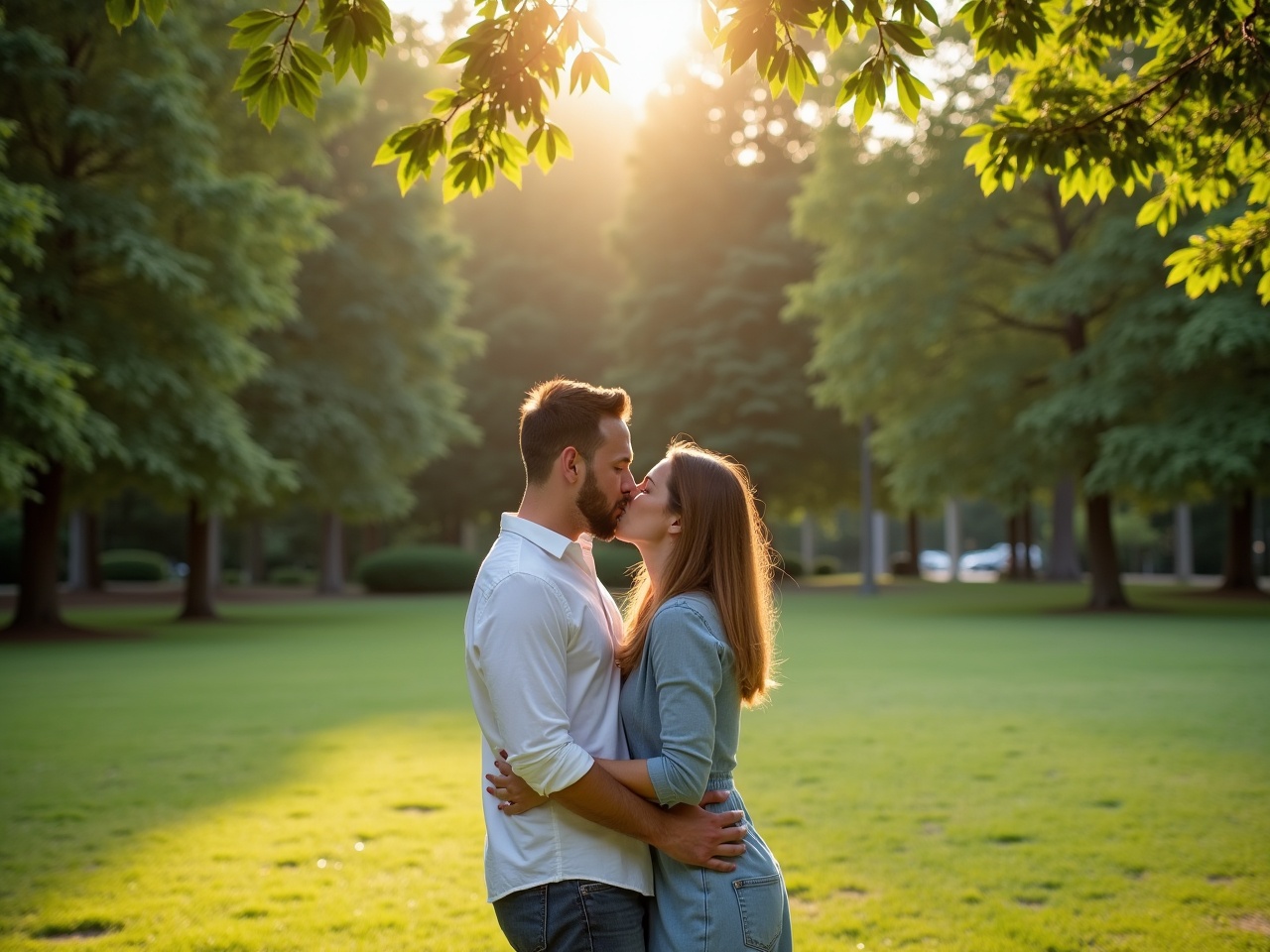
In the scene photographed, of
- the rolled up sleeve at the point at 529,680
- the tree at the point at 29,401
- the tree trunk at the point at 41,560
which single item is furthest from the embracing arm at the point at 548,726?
the tree trunk at the point at 41,560

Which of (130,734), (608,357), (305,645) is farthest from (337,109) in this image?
(608,357)

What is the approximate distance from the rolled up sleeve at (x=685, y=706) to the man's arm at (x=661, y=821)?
0.22ft

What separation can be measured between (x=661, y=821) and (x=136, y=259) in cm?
1733

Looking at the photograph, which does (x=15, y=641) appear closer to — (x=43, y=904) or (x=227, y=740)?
(x=227, y=740)

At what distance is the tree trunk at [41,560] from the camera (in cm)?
1988

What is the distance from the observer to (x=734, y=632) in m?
2.77

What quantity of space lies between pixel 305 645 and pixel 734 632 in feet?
54.0

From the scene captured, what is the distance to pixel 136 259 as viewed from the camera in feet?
57.6

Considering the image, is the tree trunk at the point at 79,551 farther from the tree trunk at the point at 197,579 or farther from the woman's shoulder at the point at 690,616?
the woman's shoulder at the point at 690,616

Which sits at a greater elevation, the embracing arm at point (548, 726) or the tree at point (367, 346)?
the tree at point (367, 346)

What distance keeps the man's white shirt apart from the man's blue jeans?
29 millimetres

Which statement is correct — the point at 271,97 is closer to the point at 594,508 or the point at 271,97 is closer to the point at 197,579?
the point at 594,508

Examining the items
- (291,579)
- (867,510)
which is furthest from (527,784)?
(291,579)

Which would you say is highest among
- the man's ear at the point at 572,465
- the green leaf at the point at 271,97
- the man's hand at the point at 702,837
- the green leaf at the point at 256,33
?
A: the green leaf at the point at 256,33
